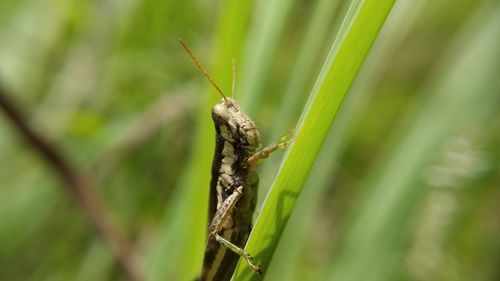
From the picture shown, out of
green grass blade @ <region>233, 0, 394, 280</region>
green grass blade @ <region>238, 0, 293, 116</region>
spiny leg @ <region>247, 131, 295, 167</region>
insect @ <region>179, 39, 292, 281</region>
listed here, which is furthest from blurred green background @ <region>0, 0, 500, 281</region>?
green grass blade @ <region>233, 0, 394, 280</region>

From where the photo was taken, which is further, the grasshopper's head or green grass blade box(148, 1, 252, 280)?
green grass blade box(148, 1, 252, 280)

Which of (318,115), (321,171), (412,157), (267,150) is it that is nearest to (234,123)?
(267,150)

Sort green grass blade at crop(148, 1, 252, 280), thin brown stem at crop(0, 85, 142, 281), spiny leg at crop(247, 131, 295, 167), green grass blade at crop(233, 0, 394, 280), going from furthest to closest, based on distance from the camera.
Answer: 1. thin brown stem at crop(0, 85, 142, 281)
2. green grass blade at crop(148, 1, 252, 280)
3. spiny leg at crop(247, 131, 295, 167)
4. green grass blade at crop(233, 0, 394, 280)

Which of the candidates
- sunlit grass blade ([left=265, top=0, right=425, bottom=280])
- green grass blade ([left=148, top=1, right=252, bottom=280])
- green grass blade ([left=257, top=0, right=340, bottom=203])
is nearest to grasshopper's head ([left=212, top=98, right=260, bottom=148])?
green grass blade ([left=148, top=1, right=252, bottom=280])

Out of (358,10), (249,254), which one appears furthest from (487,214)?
(358,10)

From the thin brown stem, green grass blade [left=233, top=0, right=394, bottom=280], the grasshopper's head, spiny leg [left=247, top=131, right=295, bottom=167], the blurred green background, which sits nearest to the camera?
green grass blade [left=233, top=0, right=394, bottom=280]

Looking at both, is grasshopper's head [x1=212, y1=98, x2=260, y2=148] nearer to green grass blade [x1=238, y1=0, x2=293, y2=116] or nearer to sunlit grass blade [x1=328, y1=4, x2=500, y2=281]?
green grass blade [x1=238, y1=0, x2=293, y2=116]

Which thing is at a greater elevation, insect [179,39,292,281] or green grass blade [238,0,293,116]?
green grass blade [238,0,293,116]

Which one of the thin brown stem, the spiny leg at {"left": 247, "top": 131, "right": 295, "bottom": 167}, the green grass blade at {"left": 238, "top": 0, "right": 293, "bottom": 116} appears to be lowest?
the thin brown stem

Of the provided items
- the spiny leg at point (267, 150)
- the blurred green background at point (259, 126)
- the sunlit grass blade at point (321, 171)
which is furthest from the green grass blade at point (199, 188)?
the sunlit grass blade at point (321, 171)
